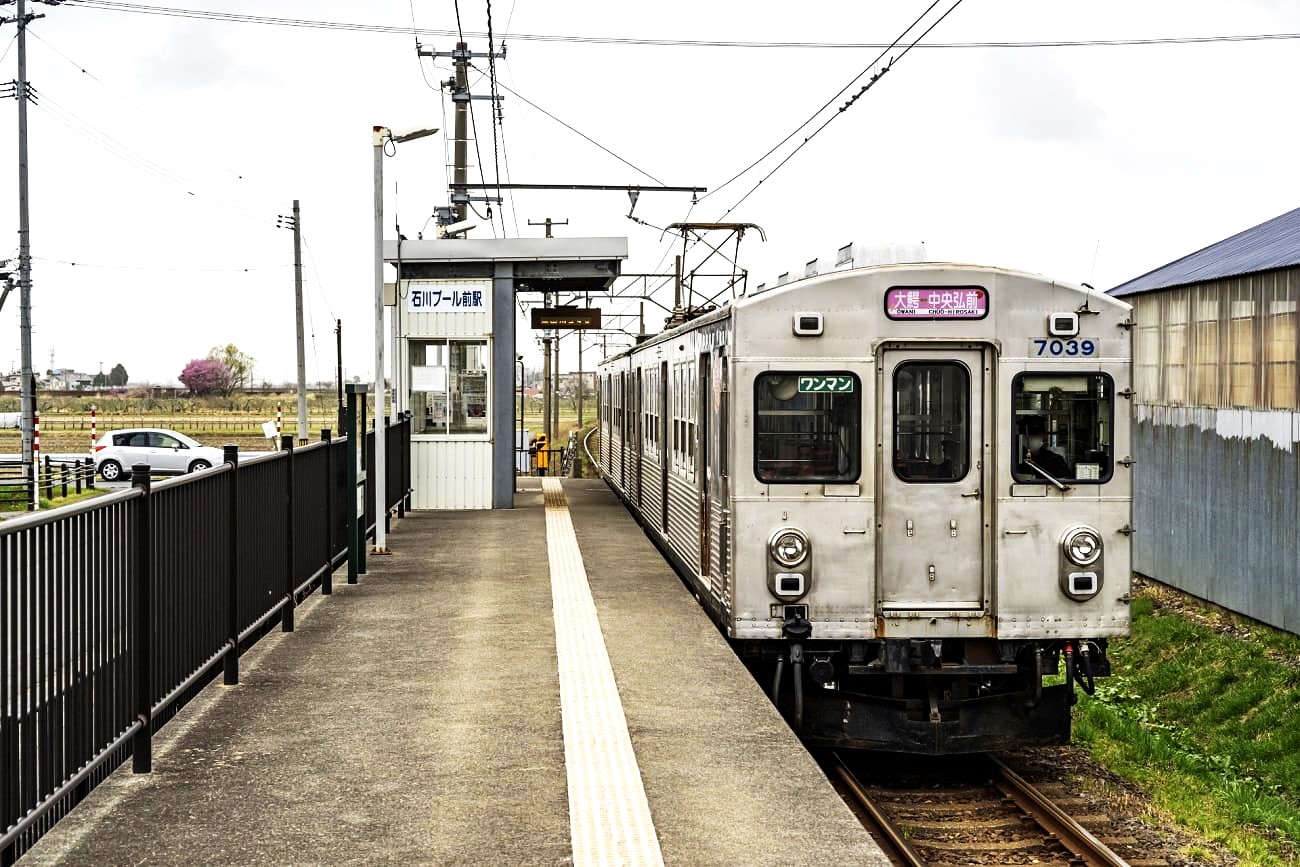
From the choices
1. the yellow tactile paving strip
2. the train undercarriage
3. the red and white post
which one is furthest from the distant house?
the red and white post

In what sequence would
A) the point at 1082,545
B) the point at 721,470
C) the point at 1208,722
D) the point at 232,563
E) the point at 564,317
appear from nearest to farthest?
the point at 232,563, the point at 1082,545, the point at 721,470, the point at 1208,722, the point at 564,317

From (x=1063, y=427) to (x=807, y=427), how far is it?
1596mm

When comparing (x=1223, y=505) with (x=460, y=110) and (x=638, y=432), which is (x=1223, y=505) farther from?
(x=460, y=110)

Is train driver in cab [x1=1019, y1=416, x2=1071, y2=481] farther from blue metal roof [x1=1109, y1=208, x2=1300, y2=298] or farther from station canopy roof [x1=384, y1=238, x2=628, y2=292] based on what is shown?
station canopy roof [x1=384, y1=238, x2=628, y2=292]

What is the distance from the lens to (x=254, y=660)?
365 inches

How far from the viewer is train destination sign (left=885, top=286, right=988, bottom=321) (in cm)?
891

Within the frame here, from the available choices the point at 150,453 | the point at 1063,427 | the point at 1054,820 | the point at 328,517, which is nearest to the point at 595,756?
the point at 1054,820

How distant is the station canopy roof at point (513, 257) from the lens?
66.0ft

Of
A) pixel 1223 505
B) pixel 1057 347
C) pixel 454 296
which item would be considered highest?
pixel 454 296

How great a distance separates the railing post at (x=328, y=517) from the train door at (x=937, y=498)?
503cm

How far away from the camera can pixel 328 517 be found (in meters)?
12.2

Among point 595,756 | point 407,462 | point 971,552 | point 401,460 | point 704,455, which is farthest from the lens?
point 407,462

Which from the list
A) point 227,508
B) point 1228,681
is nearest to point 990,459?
point 227,508

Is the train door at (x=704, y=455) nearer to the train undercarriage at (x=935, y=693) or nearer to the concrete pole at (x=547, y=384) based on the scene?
the train undercarriage at (x=935, y=693)
